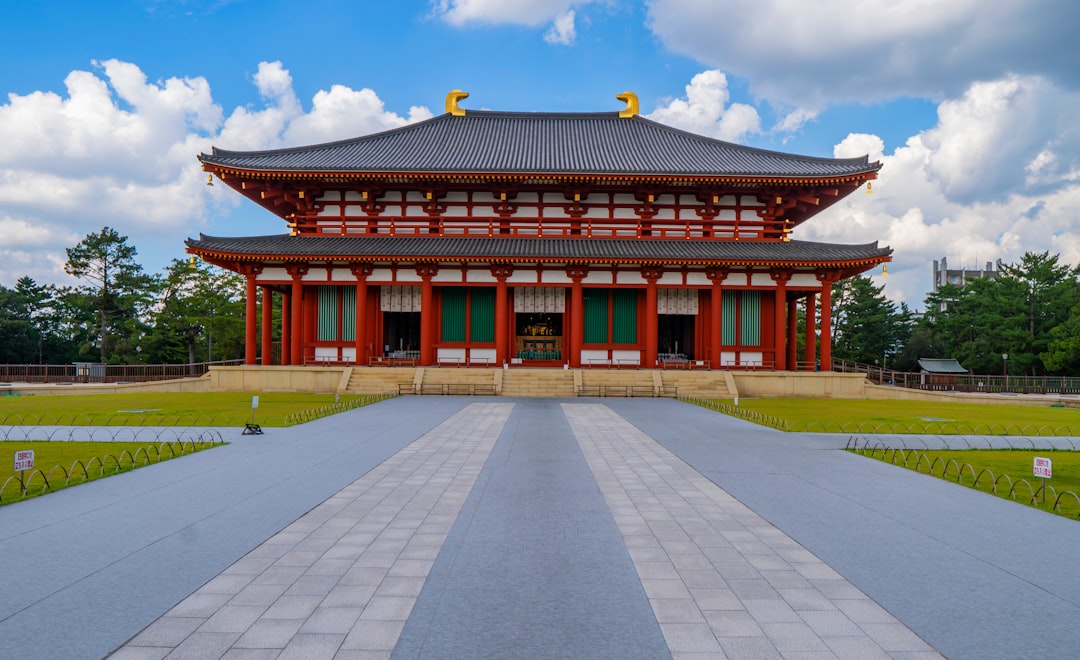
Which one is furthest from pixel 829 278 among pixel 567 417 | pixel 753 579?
pixel 753 579

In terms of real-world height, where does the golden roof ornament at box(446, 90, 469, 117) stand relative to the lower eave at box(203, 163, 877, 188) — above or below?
above

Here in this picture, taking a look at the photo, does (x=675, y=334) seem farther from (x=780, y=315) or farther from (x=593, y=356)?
(x=780, y=315)

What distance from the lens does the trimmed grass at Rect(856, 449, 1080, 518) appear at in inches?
335

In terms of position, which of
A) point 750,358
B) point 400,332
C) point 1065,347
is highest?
point 400,332

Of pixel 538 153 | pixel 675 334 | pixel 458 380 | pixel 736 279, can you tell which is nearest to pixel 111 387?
pixel 458 380

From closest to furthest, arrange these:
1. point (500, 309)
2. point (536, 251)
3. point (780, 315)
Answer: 1. point (536, 251)
2. point (500, 309)
3. point (780, 315)

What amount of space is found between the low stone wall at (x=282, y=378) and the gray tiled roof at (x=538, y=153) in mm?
9709

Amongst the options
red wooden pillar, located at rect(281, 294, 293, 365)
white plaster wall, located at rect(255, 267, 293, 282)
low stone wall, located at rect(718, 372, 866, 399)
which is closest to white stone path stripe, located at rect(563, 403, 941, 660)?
low stone wall, located at rect(718, 372, 866, 399)

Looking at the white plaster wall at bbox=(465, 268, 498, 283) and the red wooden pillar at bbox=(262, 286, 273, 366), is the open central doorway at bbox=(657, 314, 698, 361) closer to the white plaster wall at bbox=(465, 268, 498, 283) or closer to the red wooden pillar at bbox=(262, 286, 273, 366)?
the white plaster wall at bbox=(465, 268, 498, 283)

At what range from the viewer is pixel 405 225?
30.1 meters

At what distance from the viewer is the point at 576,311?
2831 cm

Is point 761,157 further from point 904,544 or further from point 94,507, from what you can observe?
point 94,507

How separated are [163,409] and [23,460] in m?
13.0

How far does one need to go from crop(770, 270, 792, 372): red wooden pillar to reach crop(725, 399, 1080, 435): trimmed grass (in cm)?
365
